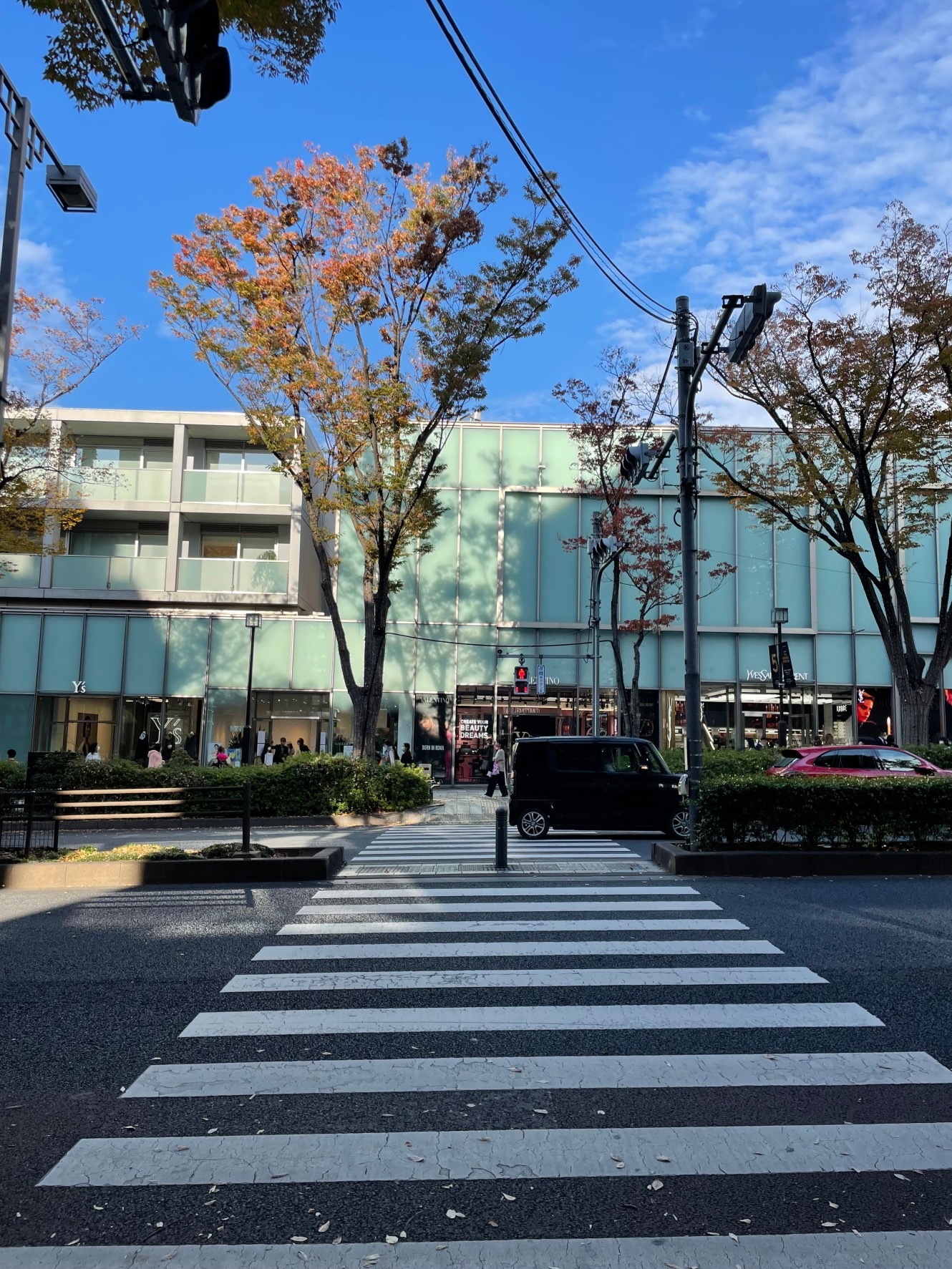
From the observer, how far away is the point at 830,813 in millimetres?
11273

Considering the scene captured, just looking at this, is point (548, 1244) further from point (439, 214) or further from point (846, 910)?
point (439, 214)

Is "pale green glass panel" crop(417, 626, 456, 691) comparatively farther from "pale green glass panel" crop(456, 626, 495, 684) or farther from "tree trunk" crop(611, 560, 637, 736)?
"tree trunk" crop(611, 560, 637, 736)

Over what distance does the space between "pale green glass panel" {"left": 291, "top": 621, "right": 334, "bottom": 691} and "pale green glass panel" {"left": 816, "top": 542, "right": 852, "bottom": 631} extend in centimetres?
1893

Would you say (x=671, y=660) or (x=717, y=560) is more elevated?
(x=717, y=560)

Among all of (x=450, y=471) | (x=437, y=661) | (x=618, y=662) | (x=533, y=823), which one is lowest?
(x=533, y=823)

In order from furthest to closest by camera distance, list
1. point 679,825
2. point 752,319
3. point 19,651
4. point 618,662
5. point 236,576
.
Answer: point 236,576, point 19,651, point 618,662, point 679,825, point 752,319

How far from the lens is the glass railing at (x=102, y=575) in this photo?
31.4 meters

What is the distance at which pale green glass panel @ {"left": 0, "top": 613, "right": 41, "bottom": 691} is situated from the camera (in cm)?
3078

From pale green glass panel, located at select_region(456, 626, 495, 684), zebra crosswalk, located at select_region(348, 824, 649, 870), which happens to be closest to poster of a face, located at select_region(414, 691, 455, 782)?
pale green glass panel, located at select_region(456, 626, 495, 684)

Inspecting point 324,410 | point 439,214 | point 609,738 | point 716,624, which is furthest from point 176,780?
point 716,624

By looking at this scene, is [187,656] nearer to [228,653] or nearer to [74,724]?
[228,653]

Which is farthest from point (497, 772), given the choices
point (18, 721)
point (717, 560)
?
point (18, 721)

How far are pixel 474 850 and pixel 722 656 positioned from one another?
914 inches

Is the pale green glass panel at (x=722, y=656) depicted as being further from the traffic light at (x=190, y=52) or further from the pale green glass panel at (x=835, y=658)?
the traffic light at (x=190, y=52)
